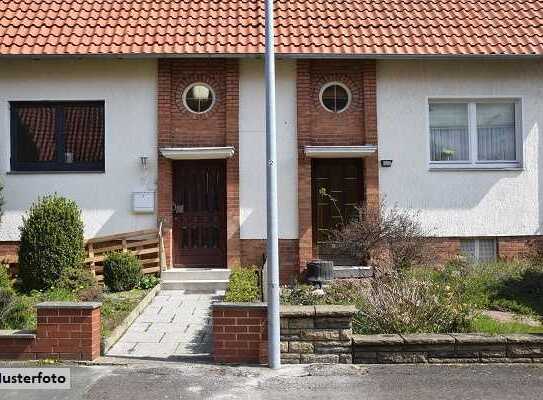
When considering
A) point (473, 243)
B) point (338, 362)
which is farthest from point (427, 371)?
point (473, 243)

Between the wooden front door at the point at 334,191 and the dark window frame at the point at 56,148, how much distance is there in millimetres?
4350

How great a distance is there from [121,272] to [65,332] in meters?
3.53

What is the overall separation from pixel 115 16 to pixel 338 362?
9083 mm

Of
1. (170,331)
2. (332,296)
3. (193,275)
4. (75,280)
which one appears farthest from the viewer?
(193,275)

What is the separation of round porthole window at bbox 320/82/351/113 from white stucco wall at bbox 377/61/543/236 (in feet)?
2.18

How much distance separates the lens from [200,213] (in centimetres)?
1188

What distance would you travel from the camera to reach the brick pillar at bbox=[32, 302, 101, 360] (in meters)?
6.53

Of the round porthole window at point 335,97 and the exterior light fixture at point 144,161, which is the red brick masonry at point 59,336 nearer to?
the exterior light fixture at point 144,161

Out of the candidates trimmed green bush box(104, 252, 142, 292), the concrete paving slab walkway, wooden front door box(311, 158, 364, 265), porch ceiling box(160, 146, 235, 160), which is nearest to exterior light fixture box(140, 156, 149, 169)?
porch ceiling box(160, 146, 235, 160)

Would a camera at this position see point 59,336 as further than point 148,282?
No

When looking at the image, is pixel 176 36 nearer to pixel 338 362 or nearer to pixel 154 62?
pixel 154 62

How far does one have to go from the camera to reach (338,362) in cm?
643

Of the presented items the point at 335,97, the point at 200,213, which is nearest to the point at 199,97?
the point at 200,213

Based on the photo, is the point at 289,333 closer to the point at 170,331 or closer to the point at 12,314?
the point at 170,331
